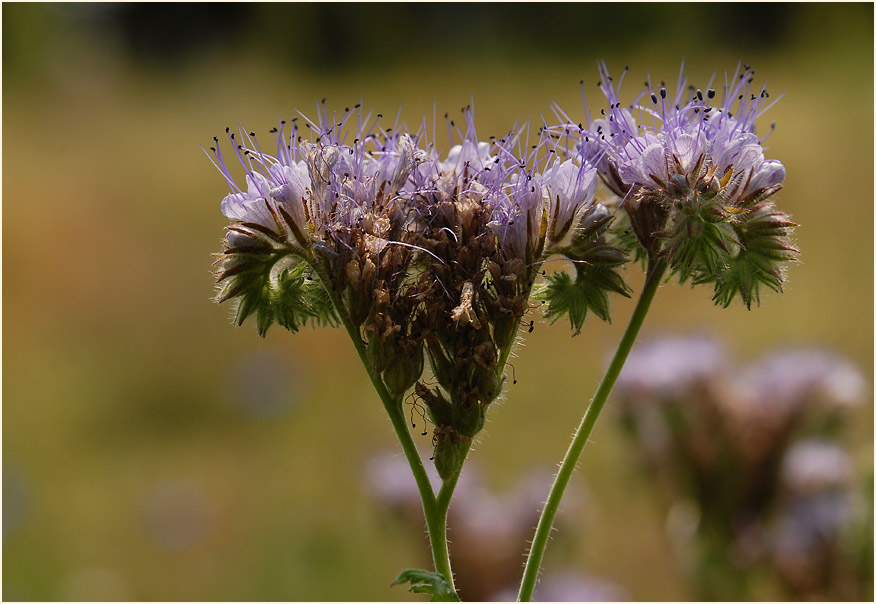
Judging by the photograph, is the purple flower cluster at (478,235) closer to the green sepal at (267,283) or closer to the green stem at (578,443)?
the green sepal at (267,283)

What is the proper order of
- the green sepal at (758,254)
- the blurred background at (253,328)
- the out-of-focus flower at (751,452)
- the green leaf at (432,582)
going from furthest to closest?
the blurred background at (253,328)
the out-of-focus flower at (751,452)
the green sepal at (758,254)
the green leaf at (432,582)

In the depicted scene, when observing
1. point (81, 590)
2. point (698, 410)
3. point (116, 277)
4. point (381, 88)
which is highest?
point (381, 88)

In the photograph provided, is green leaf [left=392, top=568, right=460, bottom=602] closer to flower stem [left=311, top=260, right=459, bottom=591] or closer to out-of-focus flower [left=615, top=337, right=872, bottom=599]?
flower stem [left=311, top=260, right=459, bottom=591]

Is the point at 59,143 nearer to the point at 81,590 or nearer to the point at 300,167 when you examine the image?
the point at 81,590

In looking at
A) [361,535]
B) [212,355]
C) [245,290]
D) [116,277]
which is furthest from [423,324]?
[116,277]

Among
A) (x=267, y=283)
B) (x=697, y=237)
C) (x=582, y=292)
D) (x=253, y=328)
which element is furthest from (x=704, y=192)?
(x=253, y=328)

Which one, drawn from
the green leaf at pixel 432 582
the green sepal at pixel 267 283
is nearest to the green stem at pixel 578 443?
the green leaf at pixel 432 582

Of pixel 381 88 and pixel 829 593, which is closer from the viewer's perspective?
pixel 829 593
